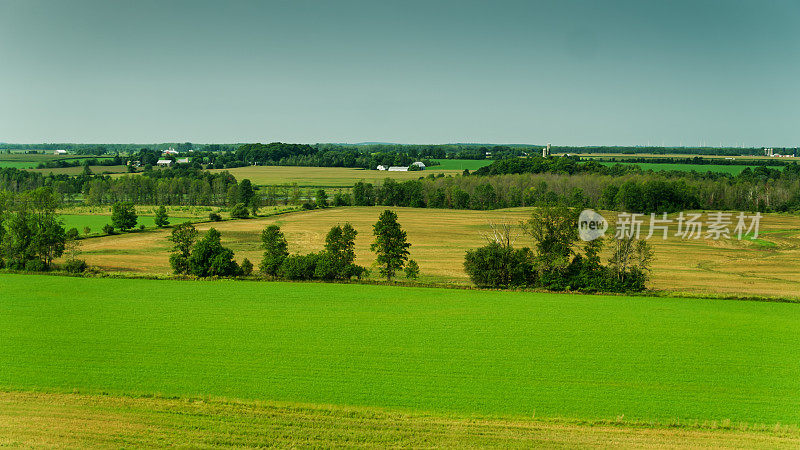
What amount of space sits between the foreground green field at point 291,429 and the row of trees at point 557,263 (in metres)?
18.2

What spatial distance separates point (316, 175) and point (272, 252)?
346ft

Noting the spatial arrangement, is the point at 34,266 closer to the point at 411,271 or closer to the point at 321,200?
the point at 411,271

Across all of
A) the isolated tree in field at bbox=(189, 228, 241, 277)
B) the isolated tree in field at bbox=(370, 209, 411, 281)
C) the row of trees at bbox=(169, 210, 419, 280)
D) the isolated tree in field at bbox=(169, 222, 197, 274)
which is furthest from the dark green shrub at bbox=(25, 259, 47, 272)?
the isolated tree in field at bbox=(370, 209, 411, 281)

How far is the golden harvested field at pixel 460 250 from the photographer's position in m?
38.7

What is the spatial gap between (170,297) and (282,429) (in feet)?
60.1

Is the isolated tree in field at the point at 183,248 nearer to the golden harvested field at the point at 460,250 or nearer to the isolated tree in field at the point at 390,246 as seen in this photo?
the golden harvested field at the point at 460,250

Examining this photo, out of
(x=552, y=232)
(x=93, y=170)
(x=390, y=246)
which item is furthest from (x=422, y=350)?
(x=93, y=170)

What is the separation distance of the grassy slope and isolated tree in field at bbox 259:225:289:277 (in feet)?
16.3

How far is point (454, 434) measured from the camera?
49.4ft

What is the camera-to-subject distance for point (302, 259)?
36.7 metres

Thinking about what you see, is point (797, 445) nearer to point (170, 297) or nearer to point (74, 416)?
point (74, 416)

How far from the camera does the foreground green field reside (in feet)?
47.4

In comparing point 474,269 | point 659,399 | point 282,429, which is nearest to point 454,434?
point 282,429

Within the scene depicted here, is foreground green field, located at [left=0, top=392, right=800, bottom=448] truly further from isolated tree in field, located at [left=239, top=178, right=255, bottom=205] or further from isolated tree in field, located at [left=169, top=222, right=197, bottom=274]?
isolated tree in field, located at [left=239, top=178, right=255, bottom=205]
